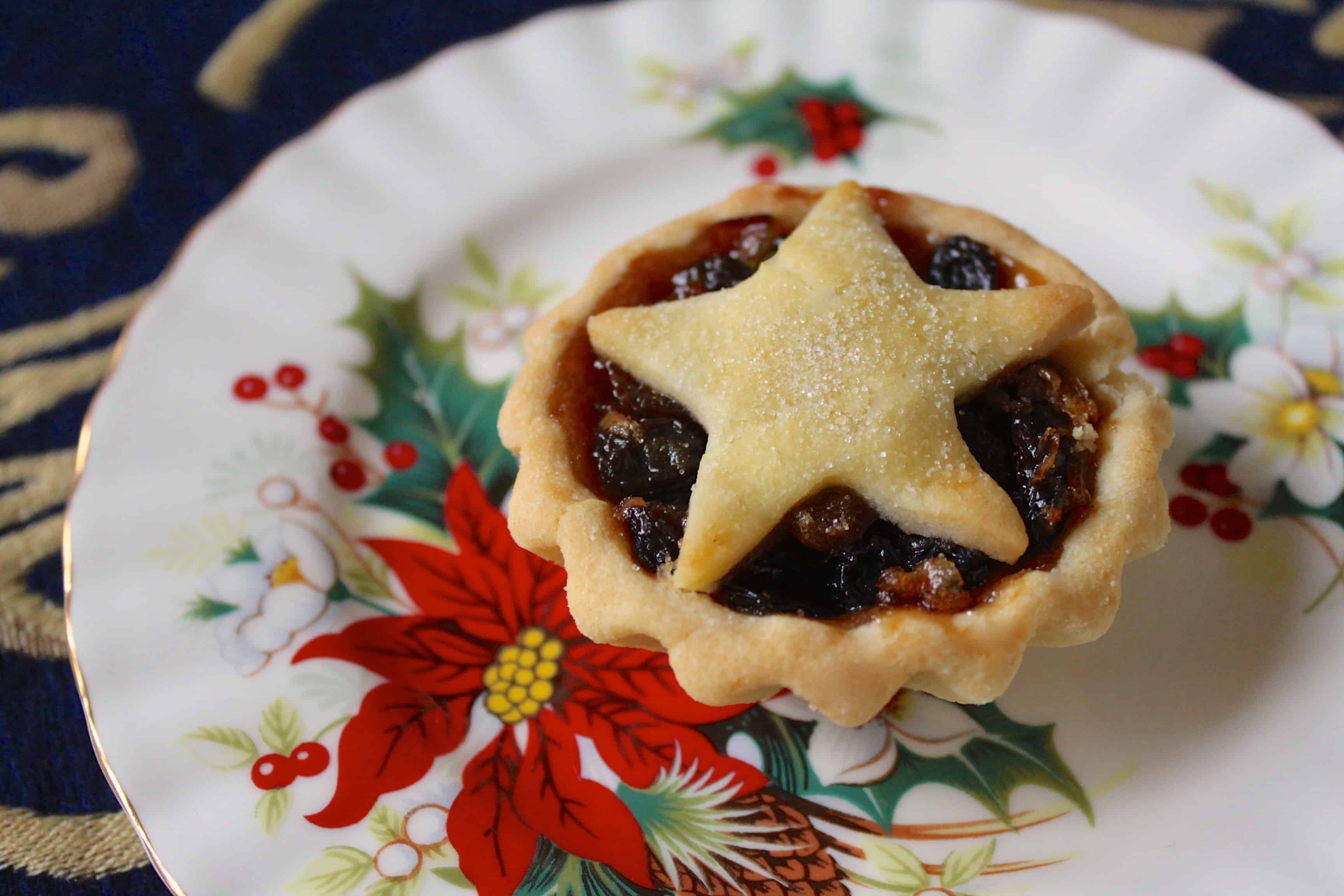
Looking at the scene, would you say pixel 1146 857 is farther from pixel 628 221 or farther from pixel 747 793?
pixel 628 221

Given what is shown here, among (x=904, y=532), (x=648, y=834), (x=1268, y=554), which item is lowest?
(x=648, y=834)

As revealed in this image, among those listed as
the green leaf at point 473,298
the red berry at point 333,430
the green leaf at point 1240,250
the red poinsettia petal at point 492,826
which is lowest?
the red poinsettia petal at point 492,826

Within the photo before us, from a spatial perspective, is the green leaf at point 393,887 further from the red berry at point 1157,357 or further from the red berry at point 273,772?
the red berry at point 1157,357

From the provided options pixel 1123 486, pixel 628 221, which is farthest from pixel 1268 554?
pixel 628 221

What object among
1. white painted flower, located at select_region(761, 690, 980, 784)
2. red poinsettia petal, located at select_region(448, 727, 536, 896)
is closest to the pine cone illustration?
white painted flower, located at select_region(761, 690, 980, 784)

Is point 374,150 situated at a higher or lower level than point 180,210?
higher

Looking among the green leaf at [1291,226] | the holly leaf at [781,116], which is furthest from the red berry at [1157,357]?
the holly leaf at [781,116]

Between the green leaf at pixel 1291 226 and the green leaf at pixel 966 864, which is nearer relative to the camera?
the green leaf at pixel 966 864
